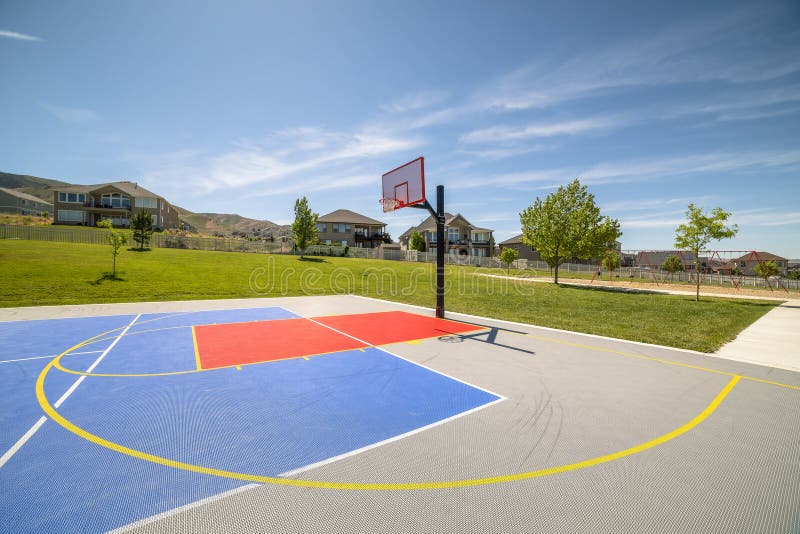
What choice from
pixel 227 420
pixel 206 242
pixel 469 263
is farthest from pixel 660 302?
pixel 206 242

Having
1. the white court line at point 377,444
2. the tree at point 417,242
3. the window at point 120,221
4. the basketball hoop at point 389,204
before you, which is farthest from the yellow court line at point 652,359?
the window at point 120,221

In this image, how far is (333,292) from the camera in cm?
2511

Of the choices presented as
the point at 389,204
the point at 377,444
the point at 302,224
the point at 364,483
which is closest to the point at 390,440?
the point at 377,444

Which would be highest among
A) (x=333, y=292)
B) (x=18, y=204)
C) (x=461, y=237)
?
(x=18, y=204)

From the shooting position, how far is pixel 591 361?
8.45 meters

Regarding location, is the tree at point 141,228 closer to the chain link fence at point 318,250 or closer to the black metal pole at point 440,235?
the chain link fence at point 318,250

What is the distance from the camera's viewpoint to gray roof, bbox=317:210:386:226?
65.0m

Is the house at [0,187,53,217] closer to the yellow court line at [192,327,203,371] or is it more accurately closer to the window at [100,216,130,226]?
the window at [100,216,130,226]

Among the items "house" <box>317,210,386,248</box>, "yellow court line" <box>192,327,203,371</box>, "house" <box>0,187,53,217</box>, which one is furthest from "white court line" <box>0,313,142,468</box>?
"house" <box>0,187,53,217</box>

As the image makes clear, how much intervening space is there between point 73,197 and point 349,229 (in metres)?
43.9

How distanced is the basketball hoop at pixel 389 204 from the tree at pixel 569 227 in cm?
2259

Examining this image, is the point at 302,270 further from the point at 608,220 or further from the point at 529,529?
the point at 608,220

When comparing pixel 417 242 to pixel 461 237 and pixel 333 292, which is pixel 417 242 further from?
pixel 333 292

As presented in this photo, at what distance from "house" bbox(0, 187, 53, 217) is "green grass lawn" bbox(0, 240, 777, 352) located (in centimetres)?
8148
